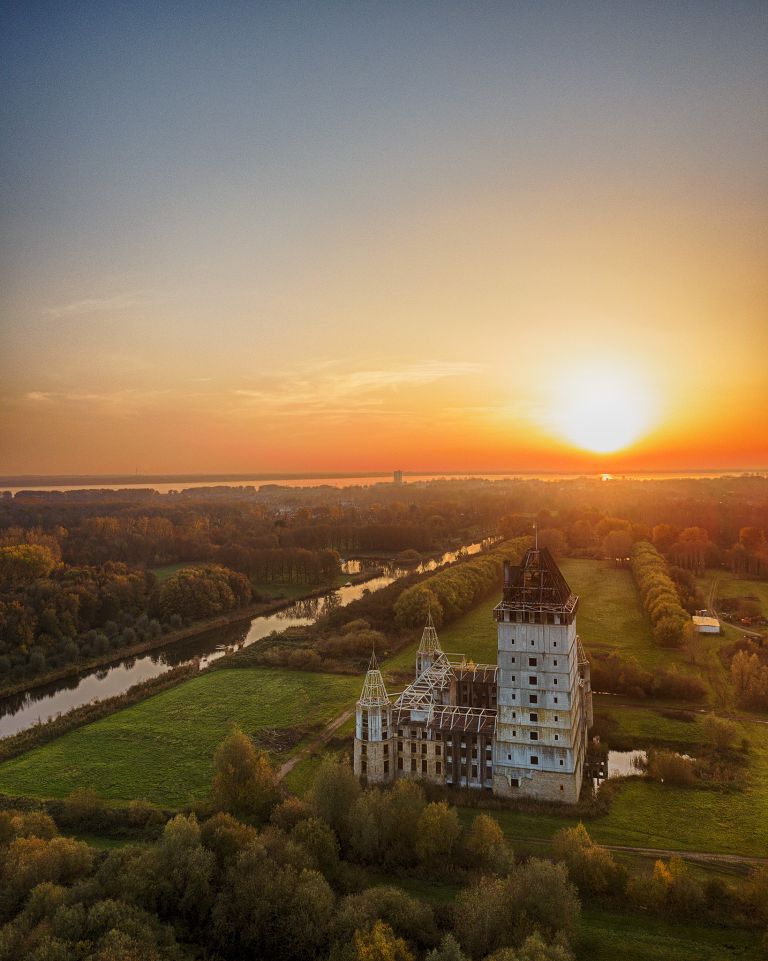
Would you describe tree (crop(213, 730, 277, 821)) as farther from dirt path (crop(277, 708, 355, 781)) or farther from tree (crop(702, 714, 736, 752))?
tree (crop(702, 714, 736, 752))

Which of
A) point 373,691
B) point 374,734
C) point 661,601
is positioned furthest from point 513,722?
point 661,601

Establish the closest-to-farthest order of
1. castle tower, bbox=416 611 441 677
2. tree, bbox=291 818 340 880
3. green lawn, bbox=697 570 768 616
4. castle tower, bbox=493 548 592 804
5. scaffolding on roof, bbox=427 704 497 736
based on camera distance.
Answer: tree, bbox=291 818 340 880 → castle tower, bbox=493 548 592 804 → scaffolding on roof, bbox=427 704 497 736 → castle tower, bbox=416 611 441 677 → green lawn, bbox=697 570 768 616

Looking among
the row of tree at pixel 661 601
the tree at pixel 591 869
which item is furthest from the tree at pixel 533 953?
the row of tree at pixel 661 601

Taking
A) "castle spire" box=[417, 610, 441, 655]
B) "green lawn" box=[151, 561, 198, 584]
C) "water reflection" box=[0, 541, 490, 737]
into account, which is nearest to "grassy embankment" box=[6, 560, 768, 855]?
"water reflection" box=[0, 541, 490, 737]

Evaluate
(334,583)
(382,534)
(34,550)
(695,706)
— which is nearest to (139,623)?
(34,550)

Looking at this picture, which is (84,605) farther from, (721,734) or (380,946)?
(721,734)

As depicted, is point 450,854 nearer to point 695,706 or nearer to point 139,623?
point 695,706

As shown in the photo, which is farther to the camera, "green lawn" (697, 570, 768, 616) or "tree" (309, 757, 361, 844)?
"green lawn" (697, 570, 768, 616)
